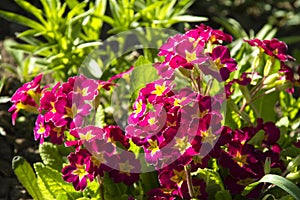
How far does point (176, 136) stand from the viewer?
183 centimetres

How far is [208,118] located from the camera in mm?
1851

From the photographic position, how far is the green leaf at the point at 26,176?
2195mm

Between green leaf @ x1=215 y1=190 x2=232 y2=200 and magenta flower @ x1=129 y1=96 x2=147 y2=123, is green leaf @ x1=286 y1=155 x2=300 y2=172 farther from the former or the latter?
magenta flower @ x1=129 y1=96 x2=147 y2=123

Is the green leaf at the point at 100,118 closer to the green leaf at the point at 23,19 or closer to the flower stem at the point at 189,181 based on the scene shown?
the flower stem at the point at 189,181

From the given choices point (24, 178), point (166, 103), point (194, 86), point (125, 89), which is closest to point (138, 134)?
point (166, 103)

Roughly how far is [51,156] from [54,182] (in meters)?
0.15

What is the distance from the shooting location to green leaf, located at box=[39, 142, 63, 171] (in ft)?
7.63

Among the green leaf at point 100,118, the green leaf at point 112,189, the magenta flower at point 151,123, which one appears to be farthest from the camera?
the green leaf at point 100,118

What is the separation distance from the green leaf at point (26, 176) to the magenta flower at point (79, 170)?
247mm

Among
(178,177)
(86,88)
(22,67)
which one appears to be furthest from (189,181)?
(22,67)

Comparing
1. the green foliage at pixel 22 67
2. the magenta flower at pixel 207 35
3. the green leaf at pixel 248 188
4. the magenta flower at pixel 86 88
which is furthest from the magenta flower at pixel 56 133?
the green foliage at pixel 22 67

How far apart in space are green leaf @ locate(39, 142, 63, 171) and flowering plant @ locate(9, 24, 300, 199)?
87mm

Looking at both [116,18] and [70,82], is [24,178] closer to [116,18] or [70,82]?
[70,82]

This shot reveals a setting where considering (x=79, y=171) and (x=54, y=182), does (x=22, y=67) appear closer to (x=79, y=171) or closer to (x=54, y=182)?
(x=54, y=182)
